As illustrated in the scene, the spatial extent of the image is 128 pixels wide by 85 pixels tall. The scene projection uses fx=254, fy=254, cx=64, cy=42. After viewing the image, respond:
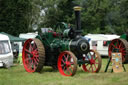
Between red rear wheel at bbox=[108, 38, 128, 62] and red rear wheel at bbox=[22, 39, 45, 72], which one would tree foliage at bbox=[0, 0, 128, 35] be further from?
red rear wheel at bbox=[108, 38, 128, 62]

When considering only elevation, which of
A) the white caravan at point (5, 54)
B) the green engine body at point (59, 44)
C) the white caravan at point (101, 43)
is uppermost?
the green engine body at point (59, 44)

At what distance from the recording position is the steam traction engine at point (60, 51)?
31.5 ft

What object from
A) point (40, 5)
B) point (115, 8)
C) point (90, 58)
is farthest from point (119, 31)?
point (90, 58)

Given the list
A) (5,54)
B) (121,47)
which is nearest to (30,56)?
(5,54)

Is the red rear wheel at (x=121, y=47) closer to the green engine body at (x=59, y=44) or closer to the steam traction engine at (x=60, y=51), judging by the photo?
the steam traction engine at (x=60, y=51)

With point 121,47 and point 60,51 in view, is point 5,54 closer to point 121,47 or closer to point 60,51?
point 60,51

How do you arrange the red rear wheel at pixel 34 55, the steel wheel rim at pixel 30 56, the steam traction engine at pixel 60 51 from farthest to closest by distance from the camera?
the steel wheel rim at pixel 30 56 < the red rear wheel at pixel 34 55 < the steam traction engine at pixel 60 51

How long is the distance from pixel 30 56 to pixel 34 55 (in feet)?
1.81

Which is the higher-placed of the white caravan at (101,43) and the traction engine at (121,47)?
the traction engine at (121,47)

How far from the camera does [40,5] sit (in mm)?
38750

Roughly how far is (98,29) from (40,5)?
11617 millimetres

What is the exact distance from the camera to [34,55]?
402 inches

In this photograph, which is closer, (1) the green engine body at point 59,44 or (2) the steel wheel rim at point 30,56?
(1) the green engine body at point 59,44

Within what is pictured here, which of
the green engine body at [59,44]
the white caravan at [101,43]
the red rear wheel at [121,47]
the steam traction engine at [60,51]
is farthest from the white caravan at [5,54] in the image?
the white caravan at [101,43]
